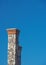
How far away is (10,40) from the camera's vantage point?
11.0ft

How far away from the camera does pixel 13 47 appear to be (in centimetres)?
335

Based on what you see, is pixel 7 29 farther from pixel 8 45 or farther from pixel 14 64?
pixel 14 64

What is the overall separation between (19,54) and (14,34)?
437 mm

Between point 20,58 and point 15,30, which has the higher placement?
point 15,30

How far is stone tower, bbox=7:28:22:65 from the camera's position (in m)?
3.33

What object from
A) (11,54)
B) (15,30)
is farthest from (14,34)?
(11,54)

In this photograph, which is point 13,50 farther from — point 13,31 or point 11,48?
point 13,31

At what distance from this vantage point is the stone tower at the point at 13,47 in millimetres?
3328

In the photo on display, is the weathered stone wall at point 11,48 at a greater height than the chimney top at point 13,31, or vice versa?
the chimney top at point 13,31

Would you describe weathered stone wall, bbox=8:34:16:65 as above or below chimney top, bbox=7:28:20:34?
below

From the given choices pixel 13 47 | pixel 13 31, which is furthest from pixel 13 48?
pixel 13 31

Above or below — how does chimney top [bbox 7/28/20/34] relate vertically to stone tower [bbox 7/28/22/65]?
above

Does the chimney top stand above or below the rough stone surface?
above

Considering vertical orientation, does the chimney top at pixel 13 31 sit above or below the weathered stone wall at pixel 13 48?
above
